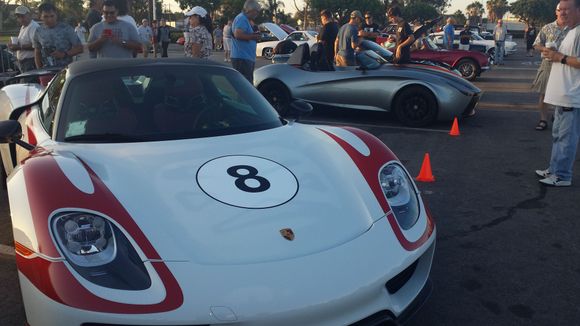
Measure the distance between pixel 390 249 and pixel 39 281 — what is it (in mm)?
1501

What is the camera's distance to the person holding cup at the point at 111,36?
6473mm

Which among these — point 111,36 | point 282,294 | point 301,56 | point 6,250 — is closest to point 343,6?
point 301,56

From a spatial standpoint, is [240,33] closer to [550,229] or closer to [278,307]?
[550,229]

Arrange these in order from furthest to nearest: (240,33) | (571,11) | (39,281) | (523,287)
Answer: 1. (240,33)
2. (571,11)
3. (523,287)
4. (39,281)

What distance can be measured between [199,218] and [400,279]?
971 mm

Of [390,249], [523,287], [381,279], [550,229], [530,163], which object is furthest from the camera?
[530,163]

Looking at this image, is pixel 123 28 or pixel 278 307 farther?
pixel 123 28

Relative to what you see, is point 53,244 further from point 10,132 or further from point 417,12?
point 417,12

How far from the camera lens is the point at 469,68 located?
14.4 metres

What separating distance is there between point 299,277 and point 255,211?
0.45m

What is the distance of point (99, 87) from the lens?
128 inches

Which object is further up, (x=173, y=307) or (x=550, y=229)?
(x=173, y=307)

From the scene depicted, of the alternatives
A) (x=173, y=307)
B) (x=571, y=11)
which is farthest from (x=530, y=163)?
(x=173, y=307)

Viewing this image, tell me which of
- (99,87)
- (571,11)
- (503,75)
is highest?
(571,11)
